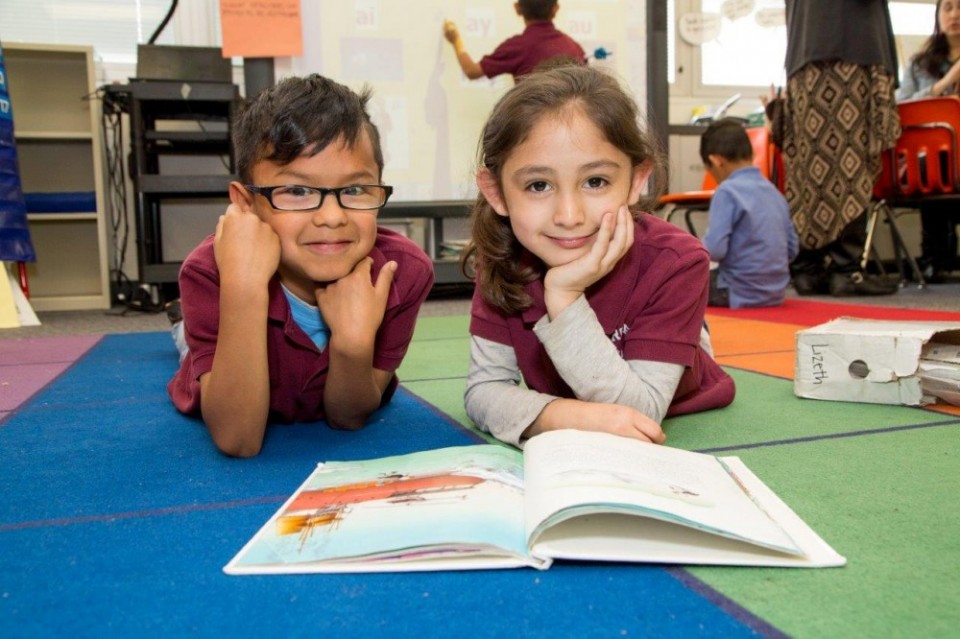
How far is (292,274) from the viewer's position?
110 cm

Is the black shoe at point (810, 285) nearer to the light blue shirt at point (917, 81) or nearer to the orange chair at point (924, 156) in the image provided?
the orange chair at point (924, 156)

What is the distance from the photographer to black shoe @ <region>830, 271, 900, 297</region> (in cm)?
302

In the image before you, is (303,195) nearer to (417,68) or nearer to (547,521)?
(547,521)

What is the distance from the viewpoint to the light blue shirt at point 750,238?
8.76 ft

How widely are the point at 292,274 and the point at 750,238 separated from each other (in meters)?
1.96

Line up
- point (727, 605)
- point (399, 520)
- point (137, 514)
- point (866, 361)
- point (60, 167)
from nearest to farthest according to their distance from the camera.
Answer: point (727, 605) → point (399, 520) → point (137, 514) → point (866, 361) → point (60, 167)

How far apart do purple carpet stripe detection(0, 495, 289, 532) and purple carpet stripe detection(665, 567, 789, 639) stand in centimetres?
40

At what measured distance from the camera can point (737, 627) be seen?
515 mm

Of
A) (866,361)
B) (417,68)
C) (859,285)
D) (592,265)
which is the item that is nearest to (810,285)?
(859,285)

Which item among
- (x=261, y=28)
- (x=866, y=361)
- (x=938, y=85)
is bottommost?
(x=866, y=361)

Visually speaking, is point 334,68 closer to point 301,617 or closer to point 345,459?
point 345,459

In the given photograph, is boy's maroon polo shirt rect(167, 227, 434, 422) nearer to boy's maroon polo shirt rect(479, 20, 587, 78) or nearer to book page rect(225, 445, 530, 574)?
book page rect(225, 445, 530, 574)

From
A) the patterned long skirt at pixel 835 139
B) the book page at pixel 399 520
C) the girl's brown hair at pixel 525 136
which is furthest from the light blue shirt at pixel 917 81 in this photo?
the book page at pixel 399 520

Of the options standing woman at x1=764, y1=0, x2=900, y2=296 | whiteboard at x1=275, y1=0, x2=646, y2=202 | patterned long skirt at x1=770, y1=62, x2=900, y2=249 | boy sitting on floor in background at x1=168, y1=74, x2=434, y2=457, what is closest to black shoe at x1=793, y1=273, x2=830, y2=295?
standing woman at x1=764, y1=0, x2=900, y2=296
